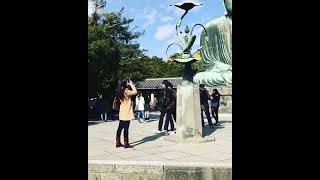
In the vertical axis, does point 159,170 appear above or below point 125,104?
below

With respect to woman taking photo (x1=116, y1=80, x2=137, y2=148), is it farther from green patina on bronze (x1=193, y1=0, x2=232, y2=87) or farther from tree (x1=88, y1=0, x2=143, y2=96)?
green patina on bronze (x1=193, y1=0, x2=232, y2=87)

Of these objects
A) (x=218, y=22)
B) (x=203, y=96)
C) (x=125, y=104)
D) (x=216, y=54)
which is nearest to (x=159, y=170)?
(x=125, y=104)

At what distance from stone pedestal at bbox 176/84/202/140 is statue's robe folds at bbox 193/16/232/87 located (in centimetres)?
1169

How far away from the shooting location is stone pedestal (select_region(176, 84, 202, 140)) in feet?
25.8

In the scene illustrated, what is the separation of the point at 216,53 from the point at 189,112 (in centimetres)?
1394

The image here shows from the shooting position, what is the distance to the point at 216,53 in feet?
69.9

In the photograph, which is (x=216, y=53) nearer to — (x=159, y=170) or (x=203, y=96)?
(x=203, y=96)
